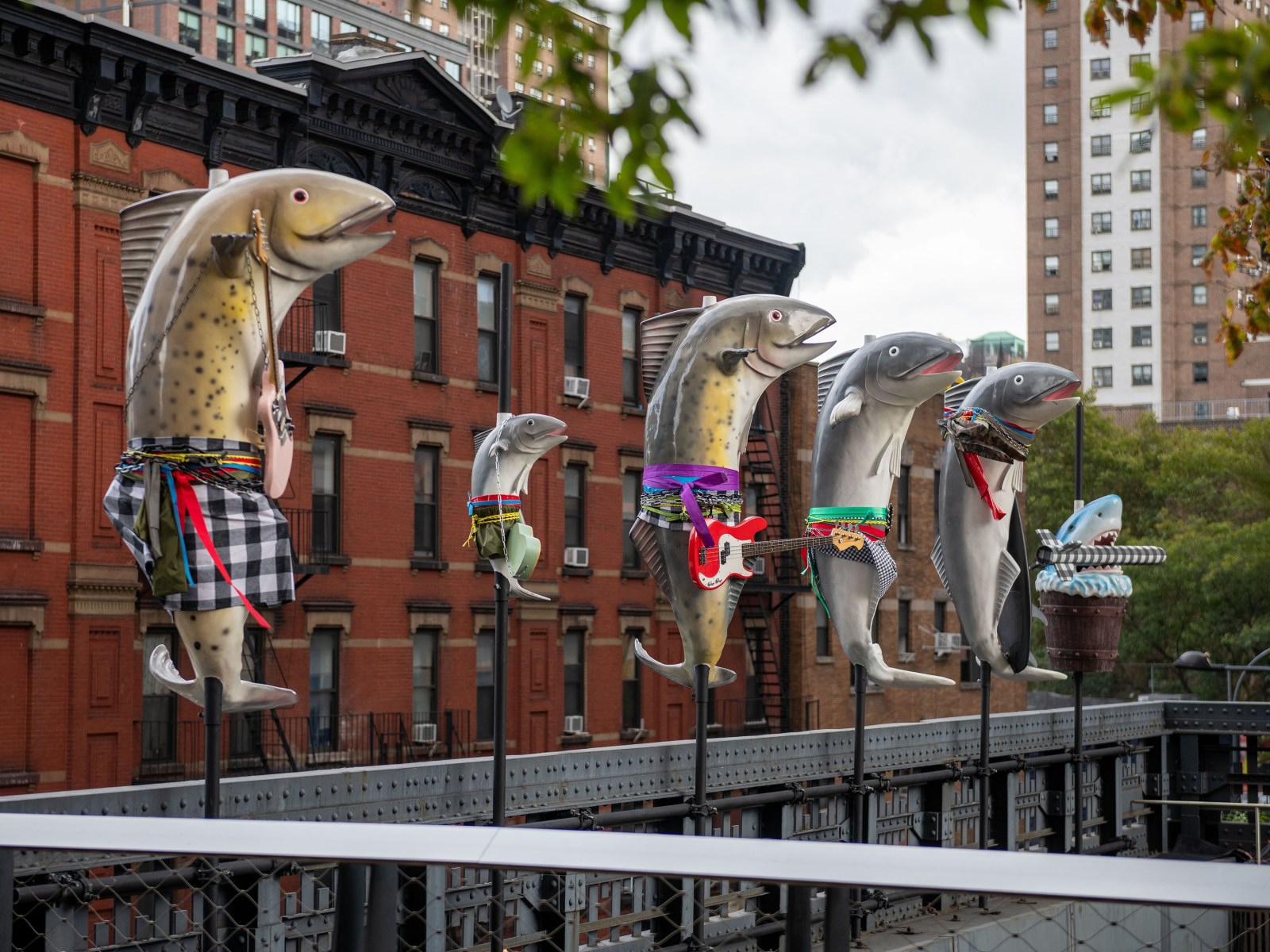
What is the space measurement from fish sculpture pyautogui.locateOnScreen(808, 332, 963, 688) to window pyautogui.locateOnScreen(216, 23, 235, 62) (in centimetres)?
6712

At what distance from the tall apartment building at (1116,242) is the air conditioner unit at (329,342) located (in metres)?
69.9

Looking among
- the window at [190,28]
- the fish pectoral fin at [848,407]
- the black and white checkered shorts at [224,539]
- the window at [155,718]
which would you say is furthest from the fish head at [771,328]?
the window at [190,28]

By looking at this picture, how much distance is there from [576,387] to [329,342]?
20.4 ft

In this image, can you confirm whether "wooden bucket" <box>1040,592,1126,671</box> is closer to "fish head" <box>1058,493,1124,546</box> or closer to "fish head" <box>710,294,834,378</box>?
"fish head" <box>1058,493,1124,546</box>

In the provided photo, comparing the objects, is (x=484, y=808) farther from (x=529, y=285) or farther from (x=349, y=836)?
(x=529, y=285)

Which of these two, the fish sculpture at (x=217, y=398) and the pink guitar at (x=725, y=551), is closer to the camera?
the fish sculpture at (x=217, y=398)

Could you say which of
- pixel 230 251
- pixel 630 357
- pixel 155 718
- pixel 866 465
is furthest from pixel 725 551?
pixel 630 357

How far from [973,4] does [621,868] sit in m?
2.02

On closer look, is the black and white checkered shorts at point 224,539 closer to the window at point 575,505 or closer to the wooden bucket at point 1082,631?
the wooden bucket at point 1082,631

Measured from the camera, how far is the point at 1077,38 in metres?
91.2

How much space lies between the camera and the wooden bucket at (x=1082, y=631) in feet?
41.3

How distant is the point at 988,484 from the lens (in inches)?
456

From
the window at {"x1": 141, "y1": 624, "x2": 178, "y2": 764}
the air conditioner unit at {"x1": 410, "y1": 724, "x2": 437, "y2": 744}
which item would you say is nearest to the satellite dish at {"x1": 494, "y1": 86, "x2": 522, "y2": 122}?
the air conditioner unit at {"x1": 410, "y1": 724, "x2": 437, "y2": 744}

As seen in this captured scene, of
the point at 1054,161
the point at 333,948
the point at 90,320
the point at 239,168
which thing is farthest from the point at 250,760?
the point at 1054,161
